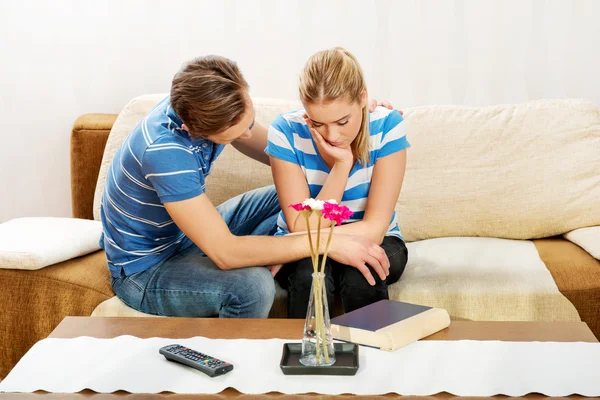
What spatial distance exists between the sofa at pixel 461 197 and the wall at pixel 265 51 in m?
0.32

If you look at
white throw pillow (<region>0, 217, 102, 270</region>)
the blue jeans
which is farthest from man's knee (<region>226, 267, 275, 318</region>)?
white throw pillow (<region>0, 217, 102, 270</region>)

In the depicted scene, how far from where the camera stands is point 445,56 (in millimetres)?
2904

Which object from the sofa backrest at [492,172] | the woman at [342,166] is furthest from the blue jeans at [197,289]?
the sofa backrest at [492,172]

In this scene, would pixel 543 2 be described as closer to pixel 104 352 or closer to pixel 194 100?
pixel 194 100

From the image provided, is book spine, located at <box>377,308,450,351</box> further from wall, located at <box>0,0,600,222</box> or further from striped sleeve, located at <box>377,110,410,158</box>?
wall, located at <box>0,0,600,222</box>

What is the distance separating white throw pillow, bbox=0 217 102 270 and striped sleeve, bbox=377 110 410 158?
95cm

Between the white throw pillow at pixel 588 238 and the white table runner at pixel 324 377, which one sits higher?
the white table runner at pixel 324 377

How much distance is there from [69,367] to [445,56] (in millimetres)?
1984

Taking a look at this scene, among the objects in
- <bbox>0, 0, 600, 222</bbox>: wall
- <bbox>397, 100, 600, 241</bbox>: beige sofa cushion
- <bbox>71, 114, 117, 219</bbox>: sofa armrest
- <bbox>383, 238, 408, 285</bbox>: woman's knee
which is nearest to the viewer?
<bbox>383, 238, 408, 285</bbox>: woman's knee

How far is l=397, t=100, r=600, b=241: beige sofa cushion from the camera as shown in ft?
8.13

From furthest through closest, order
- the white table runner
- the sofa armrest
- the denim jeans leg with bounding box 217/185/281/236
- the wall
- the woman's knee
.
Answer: the wall, the sofa armrest, the denim jeans leg with bounding box 217/185/281/236, the woman's knee, the white table runner

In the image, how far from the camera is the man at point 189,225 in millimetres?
1851

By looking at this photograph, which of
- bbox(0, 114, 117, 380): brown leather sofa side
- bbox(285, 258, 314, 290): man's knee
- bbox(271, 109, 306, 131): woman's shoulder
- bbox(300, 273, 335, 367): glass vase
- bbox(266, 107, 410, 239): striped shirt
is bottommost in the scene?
bbox(0, 114, 117, 380): brown leather sofa side

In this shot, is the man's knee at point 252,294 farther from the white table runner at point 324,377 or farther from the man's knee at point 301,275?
the white table runner at point 324,377
